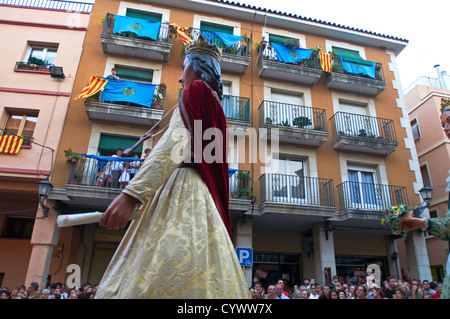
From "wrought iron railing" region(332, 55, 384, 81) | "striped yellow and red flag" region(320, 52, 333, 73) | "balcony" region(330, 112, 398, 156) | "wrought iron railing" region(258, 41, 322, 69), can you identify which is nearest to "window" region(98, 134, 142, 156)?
"wrought iron railing" region(258, 41, 322, 69)

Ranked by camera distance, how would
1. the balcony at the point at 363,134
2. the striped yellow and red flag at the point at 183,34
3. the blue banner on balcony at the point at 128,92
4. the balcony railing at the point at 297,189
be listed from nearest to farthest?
1. the blue banner on balcony at the point at 128,92
2. the balcony railing at the point at 297,189
3. the striped yellow and red flag at the point at 183,34
4. the balcony at the point at 363,134

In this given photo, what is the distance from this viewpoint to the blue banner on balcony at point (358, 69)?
539 inches

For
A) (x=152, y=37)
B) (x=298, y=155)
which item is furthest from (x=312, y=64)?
(x=152, y=37)

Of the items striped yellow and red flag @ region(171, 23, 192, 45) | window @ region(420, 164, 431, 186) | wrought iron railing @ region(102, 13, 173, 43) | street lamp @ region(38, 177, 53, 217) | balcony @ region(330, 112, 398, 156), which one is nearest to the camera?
street lamp @ region(38, 177, 53, 217)

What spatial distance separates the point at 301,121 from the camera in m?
12.7

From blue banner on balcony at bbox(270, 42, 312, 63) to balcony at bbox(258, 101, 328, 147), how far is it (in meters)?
1.92

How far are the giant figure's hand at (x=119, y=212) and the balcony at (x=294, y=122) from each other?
10579 mm

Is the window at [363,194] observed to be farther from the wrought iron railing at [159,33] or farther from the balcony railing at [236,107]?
the wrought iron railing at [159,33]

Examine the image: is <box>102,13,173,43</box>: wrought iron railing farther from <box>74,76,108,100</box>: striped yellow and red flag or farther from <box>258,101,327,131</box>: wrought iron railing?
<box>258,101,327,131</box>: wrought iron railing

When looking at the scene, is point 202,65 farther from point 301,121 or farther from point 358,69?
point 358,69

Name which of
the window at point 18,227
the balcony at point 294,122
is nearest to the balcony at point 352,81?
the balcony at point 294,122

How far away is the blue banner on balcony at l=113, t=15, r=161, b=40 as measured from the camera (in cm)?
1202

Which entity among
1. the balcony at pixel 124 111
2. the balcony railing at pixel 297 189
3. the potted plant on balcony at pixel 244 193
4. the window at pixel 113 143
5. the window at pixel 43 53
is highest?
the window at pixel 43 53
